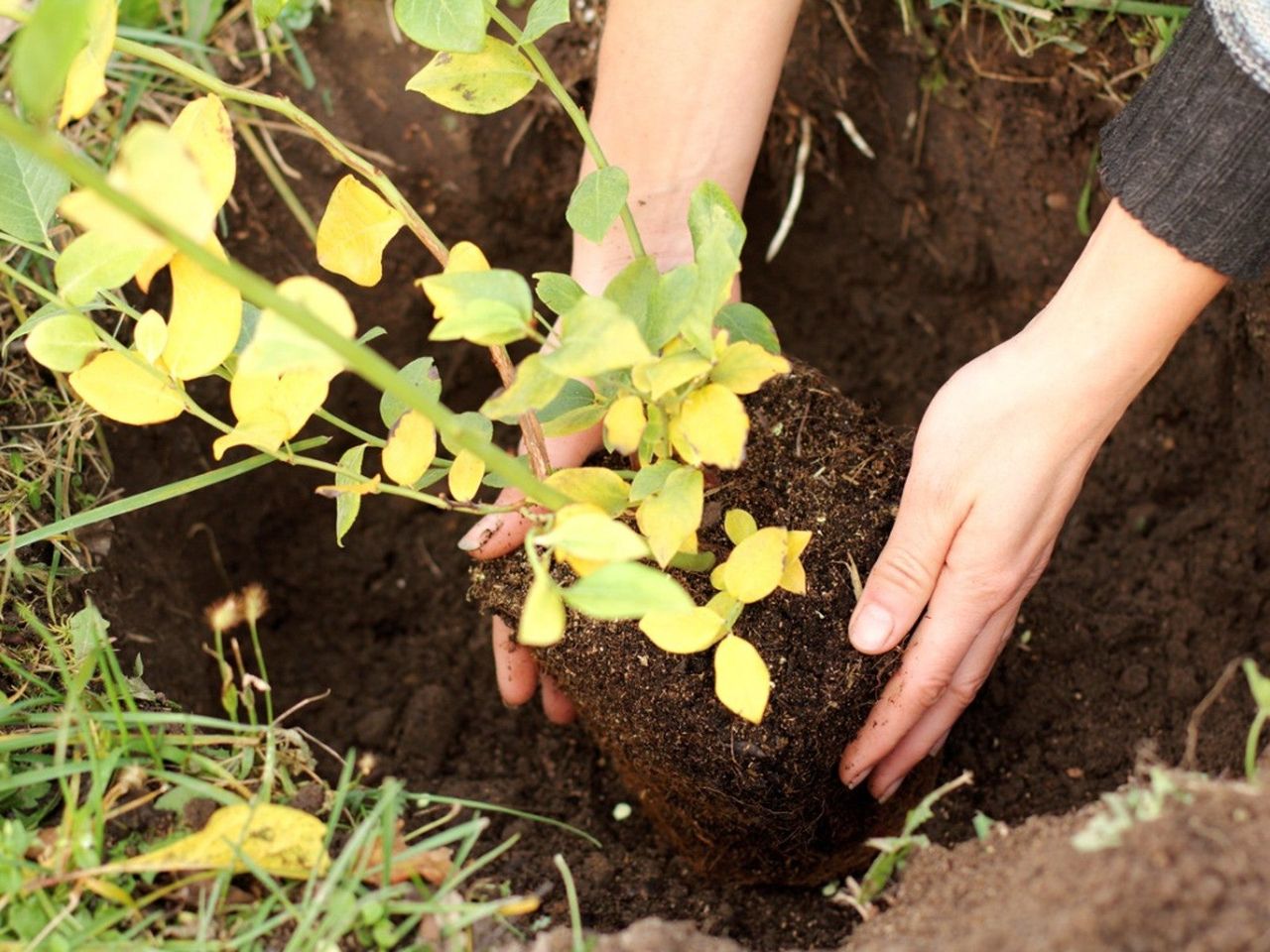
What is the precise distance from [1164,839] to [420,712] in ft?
3.26

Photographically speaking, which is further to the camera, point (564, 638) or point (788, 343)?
point (788, 343)

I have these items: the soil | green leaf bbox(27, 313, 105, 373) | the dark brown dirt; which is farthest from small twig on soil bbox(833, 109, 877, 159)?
green leaf bbox(27, 313, 105, 373)

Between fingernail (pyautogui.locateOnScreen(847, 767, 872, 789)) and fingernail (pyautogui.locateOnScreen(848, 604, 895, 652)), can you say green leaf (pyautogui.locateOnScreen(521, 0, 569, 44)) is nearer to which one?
fingernail (pyautogui.locateOnScreen(848, 604, 895, 652))

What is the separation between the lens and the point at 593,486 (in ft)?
3.28

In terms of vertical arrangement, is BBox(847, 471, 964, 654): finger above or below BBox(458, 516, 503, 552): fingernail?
above

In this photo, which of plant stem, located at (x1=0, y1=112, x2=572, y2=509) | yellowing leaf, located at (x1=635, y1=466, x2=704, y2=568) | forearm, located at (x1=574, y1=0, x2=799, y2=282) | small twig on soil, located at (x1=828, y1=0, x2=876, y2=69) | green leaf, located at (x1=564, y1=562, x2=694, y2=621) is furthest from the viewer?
small twig on soil, located at (x1=828, y1=0, x2=876, y2=69)

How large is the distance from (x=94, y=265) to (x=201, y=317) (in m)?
0.10

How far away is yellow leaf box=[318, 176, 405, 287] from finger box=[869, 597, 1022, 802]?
0.71 meters

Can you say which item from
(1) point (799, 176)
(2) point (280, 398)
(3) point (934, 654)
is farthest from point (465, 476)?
(1) point (799, 176)

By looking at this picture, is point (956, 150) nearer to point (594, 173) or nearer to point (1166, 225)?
point (1166, 225)

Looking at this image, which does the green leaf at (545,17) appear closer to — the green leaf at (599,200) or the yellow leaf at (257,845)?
the green leaf at (599,200)

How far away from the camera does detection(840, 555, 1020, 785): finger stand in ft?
3.80

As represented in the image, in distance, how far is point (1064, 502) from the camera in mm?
1165

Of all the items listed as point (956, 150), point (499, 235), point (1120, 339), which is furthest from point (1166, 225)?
point (499, 235)
